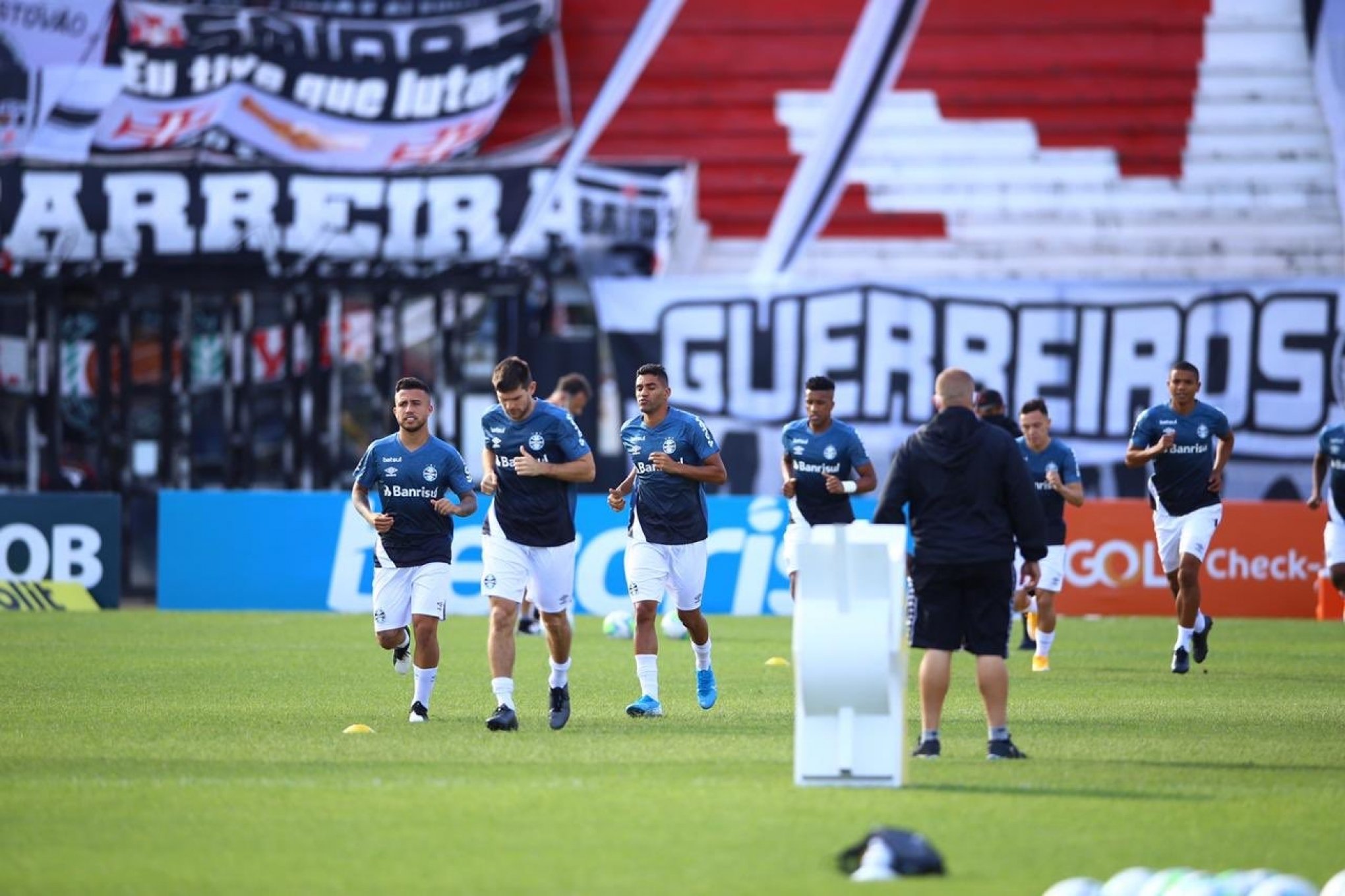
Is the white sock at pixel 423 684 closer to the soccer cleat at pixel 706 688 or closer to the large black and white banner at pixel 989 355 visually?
the soccer cleat at pixel 706 688

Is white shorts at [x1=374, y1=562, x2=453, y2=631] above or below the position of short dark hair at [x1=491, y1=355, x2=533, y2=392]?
below

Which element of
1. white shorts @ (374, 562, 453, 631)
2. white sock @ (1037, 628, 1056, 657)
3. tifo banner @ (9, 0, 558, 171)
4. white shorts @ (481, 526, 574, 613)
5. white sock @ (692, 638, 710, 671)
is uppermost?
tifo banner @ (9, 0, 558, 171)

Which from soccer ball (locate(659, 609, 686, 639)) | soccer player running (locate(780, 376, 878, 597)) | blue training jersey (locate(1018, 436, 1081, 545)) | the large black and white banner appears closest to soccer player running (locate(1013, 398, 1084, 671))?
blue training jersey (locate(1018, 436, 1081, 545))

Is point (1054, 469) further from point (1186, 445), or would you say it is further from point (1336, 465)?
point (1336, 465)

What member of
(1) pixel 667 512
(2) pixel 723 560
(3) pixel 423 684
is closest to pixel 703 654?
(1) pixel 667 512

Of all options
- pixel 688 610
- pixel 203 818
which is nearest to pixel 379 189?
pixel 688 610

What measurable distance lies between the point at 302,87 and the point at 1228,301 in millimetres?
13446

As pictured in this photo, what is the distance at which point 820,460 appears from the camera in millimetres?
17938

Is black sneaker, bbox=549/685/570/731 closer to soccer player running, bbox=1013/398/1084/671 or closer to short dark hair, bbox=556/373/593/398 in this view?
soccer player running, bbox=1013/398/1084/671

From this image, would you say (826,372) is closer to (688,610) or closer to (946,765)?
(688,610)

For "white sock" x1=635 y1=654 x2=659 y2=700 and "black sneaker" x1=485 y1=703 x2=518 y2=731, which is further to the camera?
"white sock" x1=635 y1=654 x2=659 y2=700

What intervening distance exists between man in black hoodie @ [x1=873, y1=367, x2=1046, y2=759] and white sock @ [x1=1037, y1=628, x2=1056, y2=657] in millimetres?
7428

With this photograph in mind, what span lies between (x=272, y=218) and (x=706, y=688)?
1587 cm

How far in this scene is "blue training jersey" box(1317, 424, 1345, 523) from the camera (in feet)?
64.6
